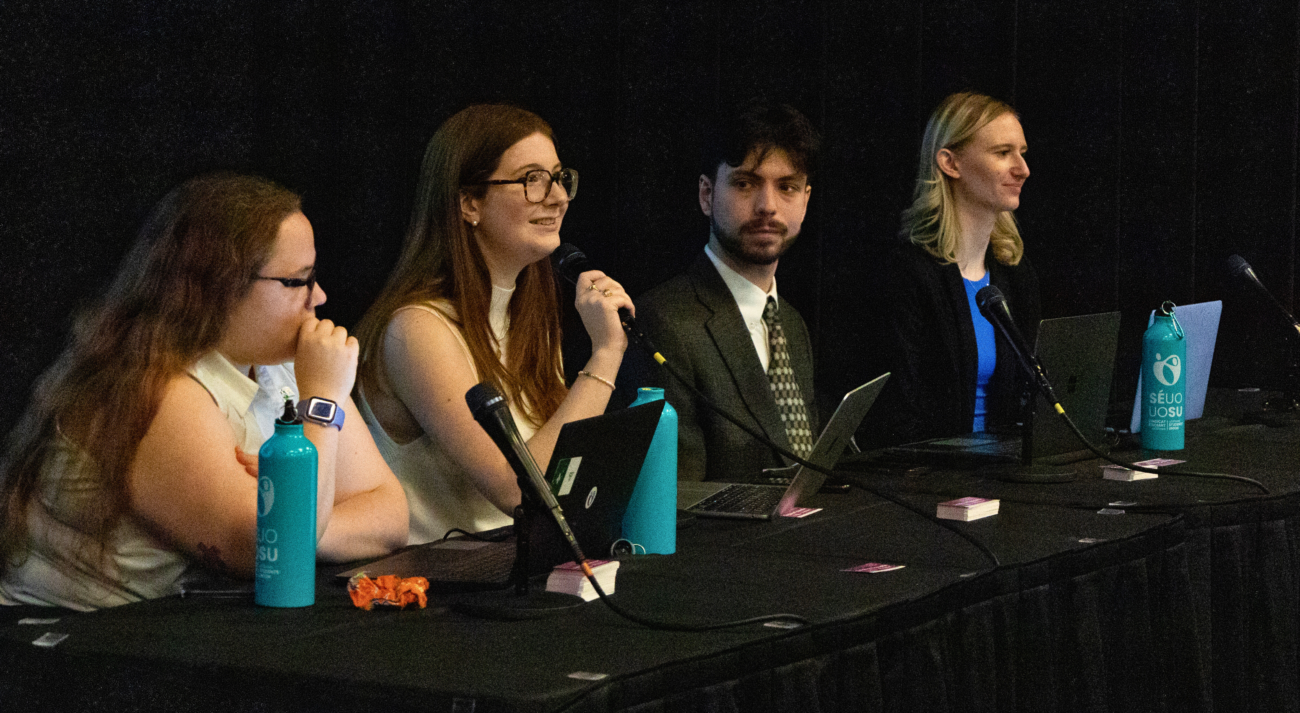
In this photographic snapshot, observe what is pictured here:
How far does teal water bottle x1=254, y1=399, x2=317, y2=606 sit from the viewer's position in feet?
4.60

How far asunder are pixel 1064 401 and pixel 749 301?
659 millimetres

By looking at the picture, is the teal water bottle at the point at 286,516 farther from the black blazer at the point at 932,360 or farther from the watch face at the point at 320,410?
the black blazer at the point at 932,360

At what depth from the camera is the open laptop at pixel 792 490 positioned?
1941 millimetres

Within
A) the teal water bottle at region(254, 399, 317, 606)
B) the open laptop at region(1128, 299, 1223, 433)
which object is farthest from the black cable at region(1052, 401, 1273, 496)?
the teal water bottle at region(254, 399, 317, 606)

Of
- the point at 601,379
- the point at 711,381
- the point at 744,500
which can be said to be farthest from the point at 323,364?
the point at 711,381

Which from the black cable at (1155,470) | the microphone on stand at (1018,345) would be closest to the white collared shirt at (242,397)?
the microphone on stand at (1018,345)

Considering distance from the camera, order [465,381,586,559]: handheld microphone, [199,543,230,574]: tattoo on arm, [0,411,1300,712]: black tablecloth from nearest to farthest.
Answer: [0,411,1300,712]: black tablecloth
[465,381,586,559]: handheld microphone
[199,543,230,574]: tattoo on arm

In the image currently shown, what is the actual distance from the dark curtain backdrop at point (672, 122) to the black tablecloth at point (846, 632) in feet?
3.73

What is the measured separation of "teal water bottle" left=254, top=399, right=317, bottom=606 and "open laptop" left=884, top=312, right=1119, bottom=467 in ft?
4.16

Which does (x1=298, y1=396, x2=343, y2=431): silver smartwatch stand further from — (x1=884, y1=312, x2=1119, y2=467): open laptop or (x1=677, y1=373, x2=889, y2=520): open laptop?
(x1=884, y1=312, x2=1119, y2=467): open laptop

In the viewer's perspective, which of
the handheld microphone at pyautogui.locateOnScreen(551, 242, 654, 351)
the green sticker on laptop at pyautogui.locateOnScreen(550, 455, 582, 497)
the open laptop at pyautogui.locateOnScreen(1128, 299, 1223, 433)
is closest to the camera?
the green sticker on laptop at pyautogui.locateOnScreen(550, 455, 582, 497)

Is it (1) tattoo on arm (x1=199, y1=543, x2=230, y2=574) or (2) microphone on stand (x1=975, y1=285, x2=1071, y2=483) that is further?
(2) microphone on stand (x1=975, y1=285, x2=1071, y2=483)

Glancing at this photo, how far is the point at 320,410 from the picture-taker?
5.50 feet

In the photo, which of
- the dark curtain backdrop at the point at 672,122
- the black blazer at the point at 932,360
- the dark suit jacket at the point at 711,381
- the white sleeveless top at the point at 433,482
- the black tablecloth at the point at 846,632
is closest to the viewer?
the black tablecloth at the point at 846,632
